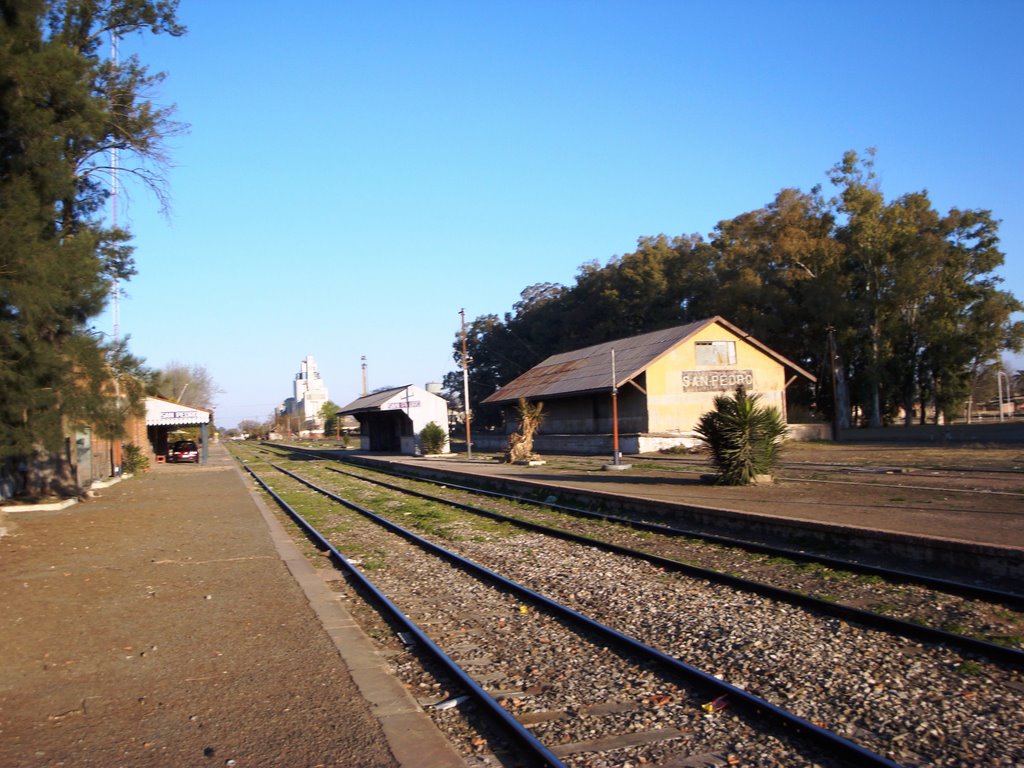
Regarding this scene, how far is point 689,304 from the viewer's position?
212 feet

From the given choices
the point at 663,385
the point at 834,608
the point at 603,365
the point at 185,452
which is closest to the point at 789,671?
the point at 834,608

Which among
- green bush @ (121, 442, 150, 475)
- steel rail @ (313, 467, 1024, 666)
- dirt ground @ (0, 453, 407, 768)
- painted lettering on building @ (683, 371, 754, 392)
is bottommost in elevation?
dirt ground @ (0, 453, 407, 768)

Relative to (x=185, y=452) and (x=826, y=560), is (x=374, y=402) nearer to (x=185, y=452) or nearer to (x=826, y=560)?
(x=185, y=452)

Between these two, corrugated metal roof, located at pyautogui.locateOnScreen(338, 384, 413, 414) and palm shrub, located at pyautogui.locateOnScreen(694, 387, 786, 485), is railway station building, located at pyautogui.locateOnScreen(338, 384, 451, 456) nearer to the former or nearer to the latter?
corrugated metal roof, located at pyautogui.locateOnScreen(338, 384, 413, 414)

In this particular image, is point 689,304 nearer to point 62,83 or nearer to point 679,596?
point 62,83

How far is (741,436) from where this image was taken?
64.0 ft

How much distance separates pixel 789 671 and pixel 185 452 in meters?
54.6

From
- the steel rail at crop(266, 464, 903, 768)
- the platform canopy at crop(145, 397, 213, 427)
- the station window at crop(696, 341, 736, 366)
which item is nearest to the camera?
the steel rail at crop(266, 464, 903, 768)

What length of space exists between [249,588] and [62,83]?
41.1 ft

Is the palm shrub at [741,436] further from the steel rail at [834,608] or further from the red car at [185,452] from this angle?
the red car at [185,452]

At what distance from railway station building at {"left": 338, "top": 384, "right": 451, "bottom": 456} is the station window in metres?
14.3

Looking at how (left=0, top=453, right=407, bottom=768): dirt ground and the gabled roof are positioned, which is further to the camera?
the gabled roof

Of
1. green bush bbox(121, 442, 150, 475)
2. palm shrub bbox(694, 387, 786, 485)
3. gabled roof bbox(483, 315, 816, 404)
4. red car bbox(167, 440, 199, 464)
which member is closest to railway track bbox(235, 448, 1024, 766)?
palm shrub bbox(694, 387, 786, 485)

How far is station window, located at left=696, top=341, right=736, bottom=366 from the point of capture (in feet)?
140
